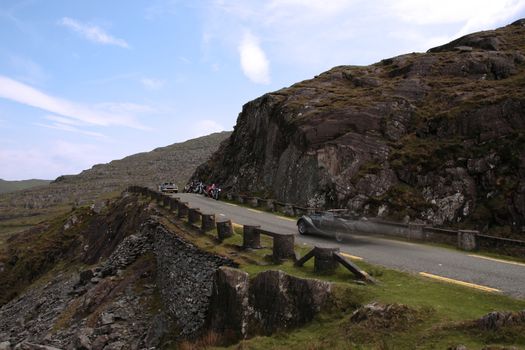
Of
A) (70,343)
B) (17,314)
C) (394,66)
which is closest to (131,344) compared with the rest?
(70,343)

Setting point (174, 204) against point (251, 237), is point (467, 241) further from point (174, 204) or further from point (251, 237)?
point (174, 204)

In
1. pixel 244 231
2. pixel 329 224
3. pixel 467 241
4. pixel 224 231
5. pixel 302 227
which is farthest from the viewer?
pixel 302 227

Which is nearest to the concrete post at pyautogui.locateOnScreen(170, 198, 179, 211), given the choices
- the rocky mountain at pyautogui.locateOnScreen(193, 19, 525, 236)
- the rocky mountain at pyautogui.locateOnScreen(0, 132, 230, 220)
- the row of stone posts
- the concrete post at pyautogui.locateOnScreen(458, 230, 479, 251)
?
the row of stone posts

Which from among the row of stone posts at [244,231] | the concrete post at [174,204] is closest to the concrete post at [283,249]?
the row of stone posts at [244,231]

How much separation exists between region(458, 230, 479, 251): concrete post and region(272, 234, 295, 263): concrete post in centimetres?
741

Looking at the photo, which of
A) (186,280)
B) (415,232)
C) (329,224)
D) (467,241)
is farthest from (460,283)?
(186,280)

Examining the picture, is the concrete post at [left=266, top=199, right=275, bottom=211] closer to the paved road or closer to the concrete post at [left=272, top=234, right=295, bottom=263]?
the paved road

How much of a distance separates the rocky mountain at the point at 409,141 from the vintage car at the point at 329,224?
7980 mm

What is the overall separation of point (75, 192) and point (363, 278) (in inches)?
7184

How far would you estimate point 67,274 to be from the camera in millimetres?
30609

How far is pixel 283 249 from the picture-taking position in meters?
13.0

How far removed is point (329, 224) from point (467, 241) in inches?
208

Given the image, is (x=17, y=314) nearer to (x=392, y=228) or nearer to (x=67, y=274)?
(x=67, y=274)

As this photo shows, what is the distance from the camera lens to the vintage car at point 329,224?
17984 millimetres
